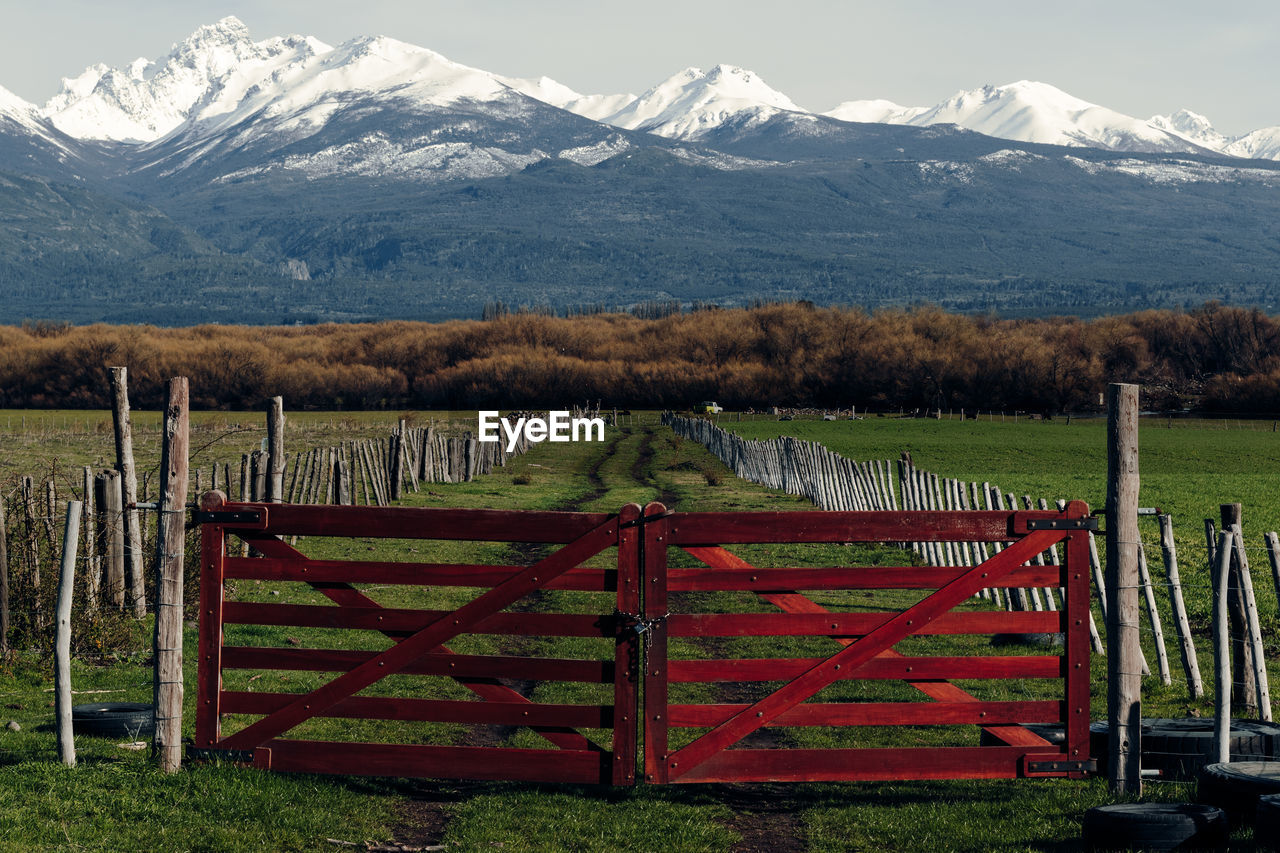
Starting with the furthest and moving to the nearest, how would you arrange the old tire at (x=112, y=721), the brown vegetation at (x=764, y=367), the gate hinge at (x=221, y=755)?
the brown vegetation at (x=764, y=367), the old tire at (x=112, y=721), the gate hinge at (x=221, y=755)

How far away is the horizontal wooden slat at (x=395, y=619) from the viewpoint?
7.96 meters

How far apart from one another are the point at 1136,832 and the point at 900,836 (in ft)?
4.12

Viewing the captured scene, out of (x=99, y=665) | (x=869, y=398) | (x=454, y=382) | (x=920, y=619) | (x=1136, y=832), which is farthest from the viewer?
(x=454, y=382)

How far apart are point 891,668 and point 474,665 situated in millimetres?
2491

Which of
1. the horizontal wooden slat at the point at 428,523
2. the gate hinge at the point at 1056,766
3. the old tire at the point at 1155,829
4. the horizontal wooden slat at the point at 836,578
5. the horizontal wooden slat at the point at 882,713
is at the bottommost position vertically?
the gate hinge at the point at 1056,766

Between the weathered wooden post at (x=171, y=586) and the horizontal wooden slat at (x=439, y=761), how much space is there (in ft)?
1.99

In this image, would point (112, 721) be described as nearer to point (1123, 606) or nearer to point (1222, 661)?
point (1123, 606)

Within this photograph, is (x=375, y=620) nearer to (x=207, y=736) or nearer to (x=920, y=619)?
(x=207, y=736)

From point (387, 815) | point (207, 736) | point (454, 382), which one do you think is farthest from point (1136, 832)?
point (454, 382)

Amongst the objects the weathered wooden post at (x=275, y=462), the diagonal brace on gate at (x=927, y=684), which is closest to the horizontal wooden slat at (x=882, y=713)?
the diagonal brace on gate at (x=927, y=684)

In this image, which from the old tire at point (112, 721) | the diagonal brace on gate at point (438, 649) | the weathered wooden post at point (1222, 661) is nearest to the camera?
the weathered wooden post at point (1222, 661)

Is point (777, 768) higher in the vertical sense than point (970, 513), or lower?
lower

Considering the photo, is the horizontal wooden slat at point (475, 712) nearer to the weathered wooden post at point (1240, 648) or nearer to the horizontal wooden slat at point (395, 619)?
the horizontal wooden slat at point (395, 619)

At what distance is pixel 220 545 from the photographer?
8289 millimetres
